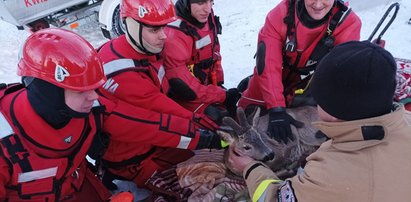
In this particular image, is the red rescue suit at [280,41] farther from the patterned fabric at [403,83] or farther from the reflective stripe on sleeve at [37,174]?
the reflective stripe on sleeve at [37,174]

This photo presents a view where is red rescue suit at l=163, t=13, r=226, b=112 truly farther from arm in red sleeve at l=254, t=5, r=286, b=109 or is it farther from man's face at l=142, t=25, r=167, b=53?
arm in red sleeve at l=254, t=5, r=286, b=109

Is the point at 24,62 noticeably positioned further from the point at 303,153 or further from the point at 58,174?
the point at 303,153

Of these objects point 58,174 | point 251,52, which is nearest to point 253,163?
point 58,174

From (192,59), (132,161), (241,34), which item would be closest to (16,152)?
(132,161)

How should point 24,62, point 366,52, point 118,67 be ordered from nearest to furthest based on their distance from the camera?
point 366,52 → point 24,62 → point 118,67

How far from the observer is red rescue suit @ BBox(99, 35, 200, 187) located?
259 cm

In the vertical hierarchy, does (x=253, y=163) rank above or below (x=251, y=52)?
above

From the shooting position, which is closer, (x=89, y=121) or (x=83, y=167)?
(x=89, y=121)

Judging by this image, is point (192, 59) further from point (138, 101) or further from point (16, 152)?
point (16, 152)

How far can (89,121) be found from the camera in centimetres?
232

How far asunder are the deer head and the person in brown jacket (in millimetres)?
902

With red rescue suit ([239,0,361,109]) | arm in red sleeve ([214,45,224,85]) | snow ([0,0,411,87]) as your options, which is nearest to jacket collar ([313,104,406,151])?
red rescue suit ([239,0,361,109])

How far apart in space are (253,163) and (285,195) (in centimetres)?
57

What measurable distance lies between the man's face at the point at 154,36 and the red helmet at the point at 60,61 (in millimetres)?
671
